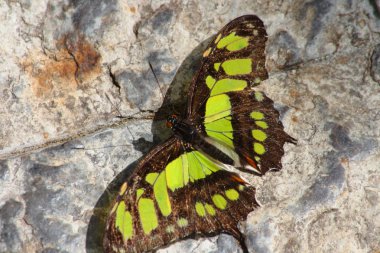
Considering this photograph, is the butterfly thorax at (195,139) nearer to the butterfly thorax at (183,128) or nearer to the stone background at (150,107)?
the butterfly thorax at (183,128)

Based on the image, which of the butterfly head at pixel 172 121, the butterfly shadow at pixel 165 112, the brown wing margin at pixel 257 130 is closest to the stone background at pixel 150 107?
the butterfly shadow at pixel 165 112

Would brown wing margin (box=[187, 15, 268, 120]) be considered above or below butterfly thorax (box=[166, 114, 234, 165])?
above

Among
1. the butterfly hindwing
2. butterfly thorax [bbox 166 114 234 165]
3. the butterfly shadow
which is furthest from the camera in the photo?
the butterfly shadow

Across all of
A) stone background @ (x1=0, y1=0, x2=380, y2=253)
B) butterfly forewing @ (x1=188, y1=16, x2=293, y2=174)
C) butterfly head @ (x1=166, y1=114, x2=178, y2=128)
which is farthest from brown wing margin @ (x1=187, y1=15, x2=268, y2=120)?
stone background @ (x1=0, y1=0, x2=380, y2=253)

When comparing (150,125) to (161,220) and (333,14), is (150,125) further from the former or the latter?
(333,14)

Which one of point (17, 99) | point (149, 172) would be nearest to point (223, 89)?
point (149, 172)

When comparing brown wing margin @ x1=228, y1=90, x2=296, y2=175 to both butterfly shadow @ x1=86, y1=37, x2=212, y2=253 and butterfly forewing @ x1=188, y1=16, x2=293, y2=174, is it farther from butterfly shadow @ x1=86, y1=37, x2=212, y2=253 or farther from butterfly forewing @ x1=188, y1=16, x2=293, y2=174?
butterfly shadow @ x1=86, y1=37, x2=212, y2=253

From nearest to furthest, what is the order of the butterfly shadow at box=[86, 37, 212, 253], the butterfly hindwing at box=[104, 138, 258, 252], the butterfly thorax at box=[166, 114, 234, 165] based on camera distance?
the butterfly hindwing at box=[104, 138, 258, 252] < the butterfly thorax at box=[166, 114, 234, 165] < the butterfly shadow at box=[86, 37, 212, 253]
